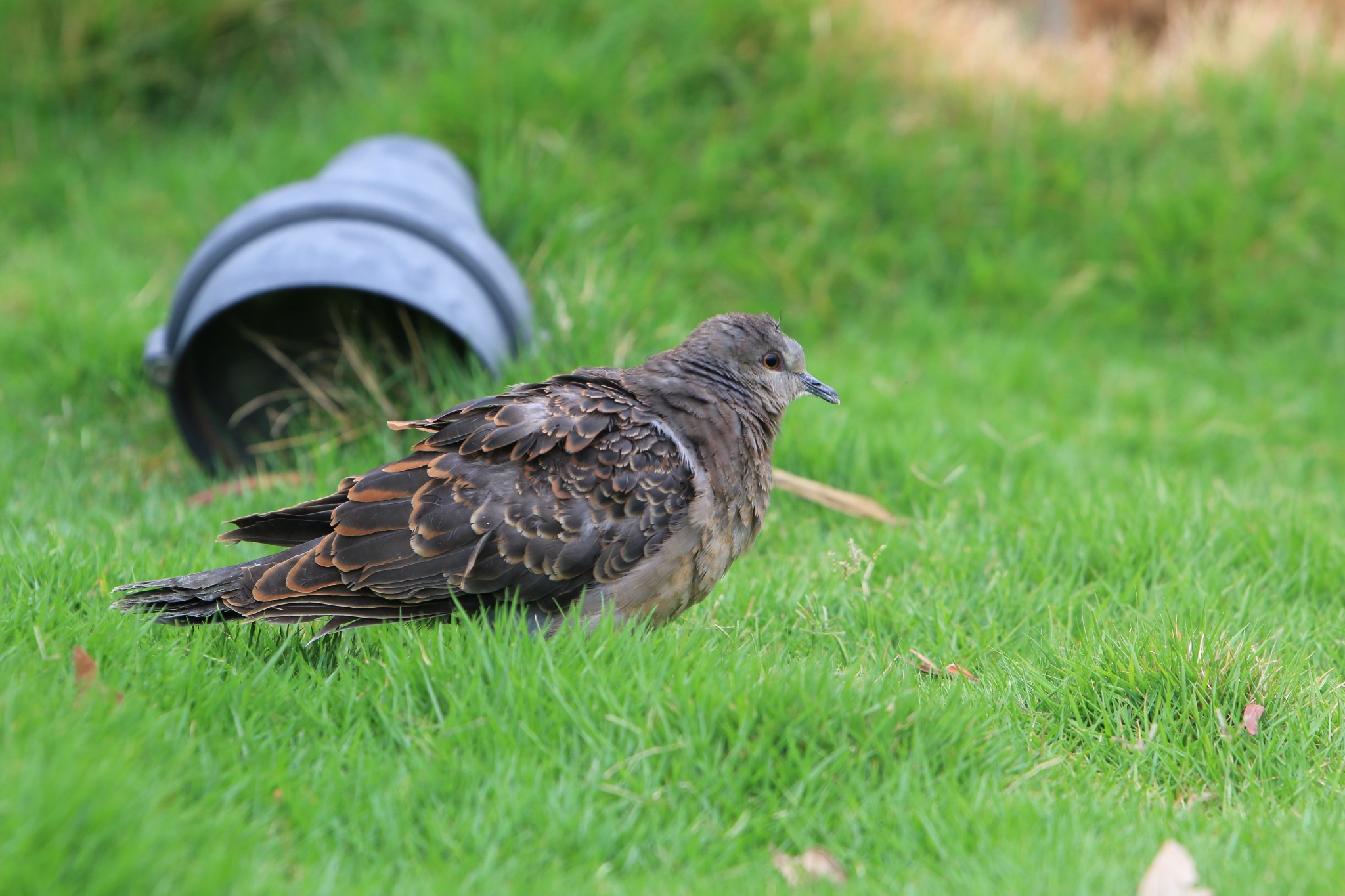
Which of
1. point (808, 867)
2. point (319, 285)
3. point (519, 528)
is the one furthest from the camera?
point (319, 285)

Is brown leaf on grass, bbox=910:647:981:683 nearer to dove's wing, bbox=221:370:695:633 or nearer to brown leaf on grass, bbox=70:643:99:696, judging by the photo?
dove's wing, bbox=221:370:695:633

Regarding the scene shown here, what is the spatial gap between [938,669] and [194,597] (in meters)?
2.18

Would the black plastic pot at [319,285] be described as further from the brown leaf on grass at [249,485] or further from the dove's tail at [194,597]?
the dove's tail at [194,597]

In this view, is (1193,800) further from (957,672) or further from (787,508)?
(787,508)

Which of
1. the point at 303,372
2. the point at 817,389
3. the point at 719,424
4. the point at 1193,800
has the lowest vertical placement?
the point at 1193,800

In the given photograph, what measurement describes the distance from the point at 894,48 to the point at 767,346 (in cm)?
473

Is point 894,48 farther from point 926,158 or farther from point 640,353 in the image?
point 640,353

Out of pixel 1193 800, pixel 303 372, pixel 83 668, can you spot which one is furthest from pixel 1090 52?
pixel 83 668

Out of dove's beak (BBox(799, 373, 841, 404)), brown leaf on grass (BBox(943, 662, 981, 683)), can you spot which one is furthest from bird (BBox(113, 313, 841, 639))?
brown leaf on grass (BBox(943, 662, 981, 683))

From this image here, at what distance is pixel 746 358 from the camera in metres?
4.17

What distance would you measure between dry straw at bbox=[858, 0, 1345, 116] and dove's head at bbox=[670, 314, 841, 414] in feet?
15.1

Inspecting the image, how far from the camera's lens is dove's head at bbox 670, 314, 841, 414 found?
13.4 ft

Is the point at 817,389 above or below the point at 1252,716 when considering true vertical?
above

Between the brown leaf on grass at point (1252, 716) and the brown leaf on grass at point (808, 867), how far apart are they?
130 centimetres
